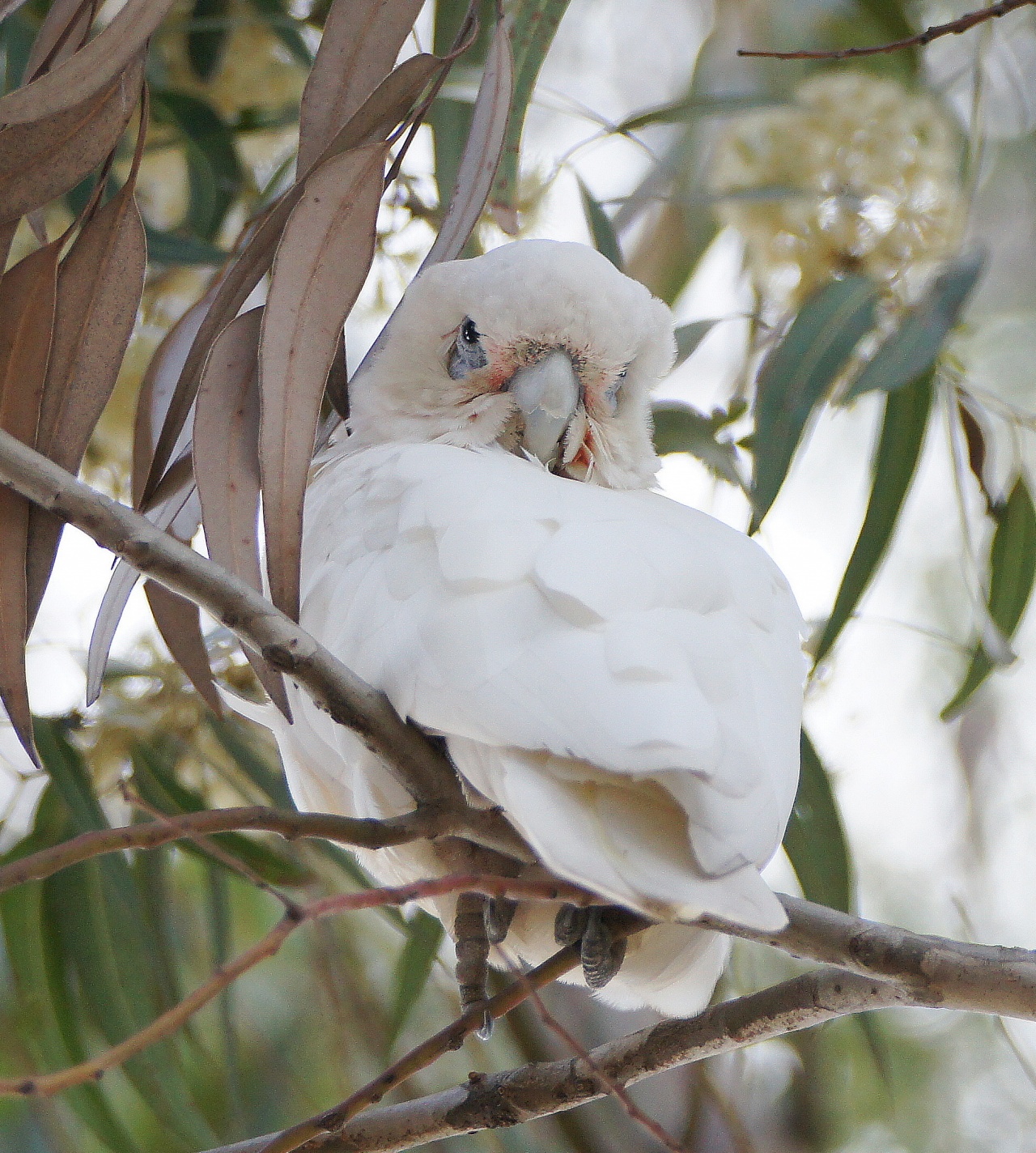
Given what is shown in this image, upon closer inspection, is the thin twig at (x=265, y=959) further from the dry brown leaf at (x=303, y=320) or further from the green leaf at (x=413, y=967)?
the green leaf at (x=413, y=967)

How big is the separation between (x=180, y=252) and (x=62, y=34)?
0.53m

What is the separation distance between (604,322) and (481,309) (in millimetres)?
110

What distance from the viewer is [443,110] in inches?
52.1

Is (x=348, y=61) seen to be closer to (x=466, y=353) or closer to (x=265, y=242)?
(x=265, y=242)

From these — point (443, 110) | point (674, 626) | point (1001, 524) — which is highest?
point (443, 110)

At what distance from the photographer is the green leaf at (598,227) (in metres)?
1.39

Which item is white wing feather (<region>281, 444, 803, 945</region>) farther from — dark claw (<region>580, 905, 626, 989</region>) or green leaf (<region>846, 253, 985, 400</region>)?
green leaf (<region>846, 253, 985, 400</region>)

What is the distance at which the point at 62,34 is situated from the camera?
2.71ft

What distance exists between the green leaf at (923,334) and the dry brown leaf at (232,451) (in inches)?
23.0

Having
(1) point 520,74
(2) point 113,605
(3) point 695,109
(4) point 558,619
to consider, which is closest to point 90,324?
(2) point 113,605

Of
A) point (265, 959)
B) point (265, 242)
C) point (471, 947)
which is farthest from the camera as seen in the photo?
point (471, 947)

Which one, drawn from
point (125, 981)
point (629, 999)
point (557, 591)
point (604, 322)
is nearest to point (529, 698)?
point (557, 591)

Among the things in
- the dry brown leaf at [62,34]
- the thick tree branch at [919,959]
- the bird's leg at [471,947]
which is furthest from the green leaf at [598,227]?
the thick tree branch at [919,959]

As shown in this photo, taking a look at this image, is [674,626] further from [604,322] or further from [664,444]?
[664,444]
